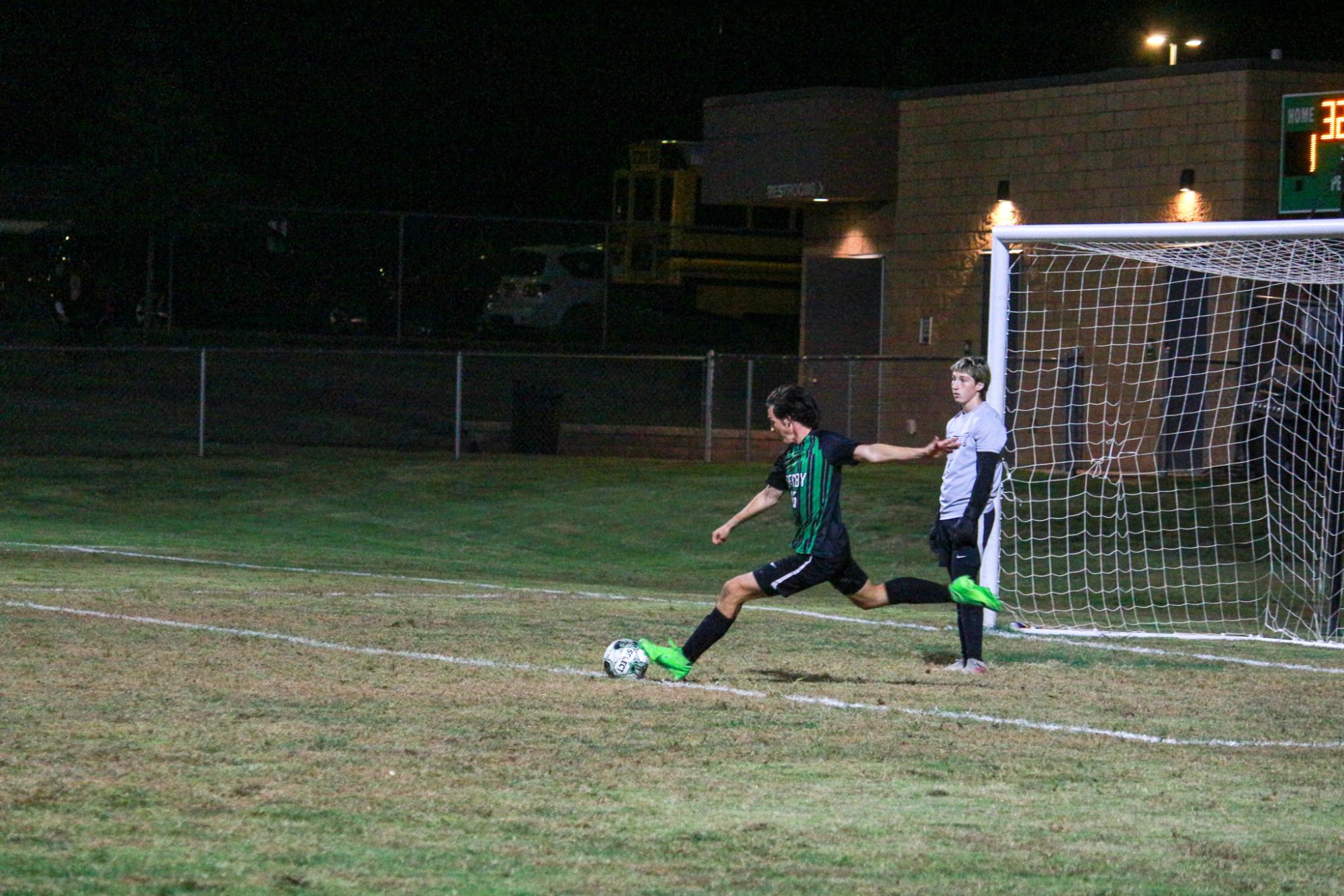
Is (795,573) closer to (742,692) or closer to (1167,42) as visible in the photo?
(742,692)

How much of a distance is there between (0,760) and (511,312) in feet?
105

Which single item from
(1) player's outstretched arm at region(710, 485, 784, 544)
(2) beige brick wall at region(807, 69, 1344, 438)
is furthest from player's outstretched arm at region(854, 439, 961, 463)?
(2) beige brick wall at region(807, 69, 1344, 438)

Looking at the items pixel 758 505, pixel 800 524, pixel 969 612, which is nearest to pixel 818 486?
pixel 800 524

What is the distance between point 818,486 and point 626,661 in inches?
51.6

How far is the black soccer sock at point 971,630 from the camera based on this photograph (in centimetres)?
1042

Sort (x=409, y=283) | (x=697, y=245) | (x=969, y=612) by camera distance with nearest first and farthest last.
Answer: (x=969, y=612) < (x=697, y=245) < (x=409, y=283)

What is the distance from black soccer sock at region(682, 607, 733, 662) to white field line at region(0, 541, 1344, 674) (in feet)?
11.2

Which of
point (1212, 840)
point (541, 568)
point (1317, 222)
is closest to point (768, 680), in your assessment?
point (1212, 840)

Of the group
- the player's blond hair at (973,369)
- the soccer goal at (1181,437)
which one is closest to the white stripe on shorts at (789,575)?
the player's blond hair at (973,369)

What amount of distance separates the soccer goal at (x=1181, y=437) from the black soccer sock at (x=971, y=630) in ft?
6.39

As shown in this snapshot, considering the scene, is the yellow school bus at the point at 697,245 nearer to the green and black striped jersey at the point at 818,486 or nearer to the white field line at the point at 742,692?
the white field line at the point at 742,692

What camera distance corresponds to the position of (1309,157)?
2277 centimetres

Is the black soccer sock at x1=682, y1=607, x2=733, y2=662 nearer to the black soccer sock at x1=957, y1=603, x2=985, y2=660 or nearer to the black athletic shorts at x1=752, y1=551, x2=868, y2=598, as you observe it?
the black athletic shorts at x1=752, y1=551, x2=868, y2=598

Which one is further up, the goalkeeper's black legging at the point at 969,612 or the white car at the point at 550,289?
the white car at the point at 550,289
